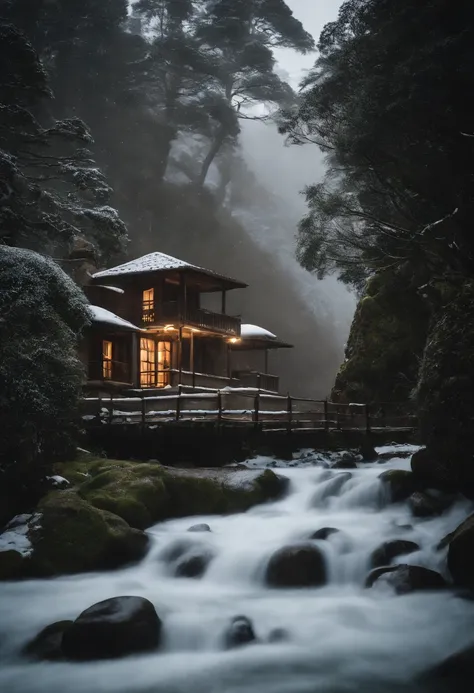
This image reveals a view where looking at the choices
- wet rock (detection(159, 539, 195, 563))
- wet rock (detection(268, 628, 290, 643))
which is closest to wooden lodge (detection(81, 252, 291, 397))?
wet rock (detection(159, 539, 195, 563))

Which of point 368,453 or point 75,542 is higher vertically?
point 368,453

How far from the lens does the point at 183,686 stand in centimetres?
755

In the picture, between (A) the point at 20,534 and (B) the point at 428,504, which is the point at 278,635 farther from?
(B) the point at 428,504

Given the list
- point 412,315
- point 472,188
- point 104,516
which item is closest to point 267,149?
point 412,315

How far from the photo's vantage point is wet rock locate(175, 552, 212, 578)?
11.4m

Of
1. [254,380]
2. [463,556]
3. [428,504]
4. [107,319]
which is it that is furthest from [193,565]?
[254,380]

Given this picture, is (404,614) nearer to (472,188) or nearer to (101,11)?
(472,188)

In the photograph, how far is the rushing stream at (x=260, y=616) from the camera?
7.64 meters

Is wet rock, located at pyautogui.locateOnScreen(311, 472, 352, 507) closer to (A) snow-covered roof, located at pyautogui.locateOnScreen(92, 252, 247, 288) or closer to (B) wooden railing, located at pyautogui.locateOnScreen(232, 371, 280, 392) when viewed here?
(A) snow-covered roof, located at pyautogui.locateOnScreen(92, 252, 247, 288)

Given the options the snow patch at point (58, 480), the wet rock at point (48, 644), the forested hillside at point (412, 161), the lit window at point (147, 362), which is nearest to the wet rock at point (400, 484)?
the forested hillside at point (412, 161)

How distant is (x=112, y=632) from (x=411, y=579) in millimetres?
4789

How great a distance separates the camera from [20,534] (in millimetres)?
11289

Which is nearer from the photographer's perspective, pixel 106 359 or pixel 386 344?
pixel 386 344

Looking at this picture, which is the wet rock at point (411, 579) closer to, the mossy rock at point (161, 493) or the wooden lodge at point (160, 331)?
the mossy rock at point (161, 493)
